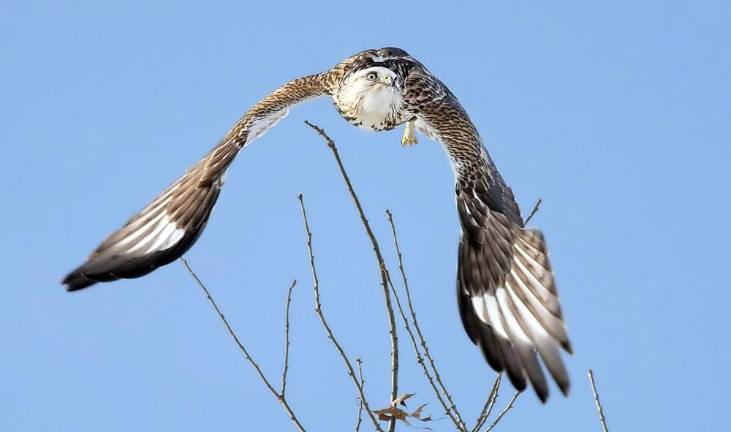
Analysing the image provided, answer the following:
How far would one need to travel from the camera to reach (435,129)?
9578 mm

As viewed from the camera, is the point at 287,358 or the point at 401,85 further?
the point at 401,85

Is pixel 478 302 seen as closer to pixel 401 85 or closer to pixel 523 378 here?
pixel 523 378

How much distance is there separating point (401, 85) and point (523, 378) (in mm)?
3583

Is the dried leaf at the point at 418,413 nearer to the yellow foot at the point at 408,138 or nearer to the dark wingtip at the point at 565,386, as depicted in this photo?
the dark wingtip at the point at 565,386

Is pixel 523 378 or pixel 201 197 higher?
pixel 201 197

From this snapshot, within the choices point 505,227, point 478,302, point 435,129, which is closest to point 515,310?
point 478,302

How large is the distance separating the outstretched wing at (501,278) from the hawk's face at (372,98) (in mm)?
477

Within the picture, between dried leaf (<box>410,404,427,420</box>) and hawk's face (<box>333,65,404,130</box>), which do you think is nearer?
dried leaf (<box>410,404,427,420</box>)

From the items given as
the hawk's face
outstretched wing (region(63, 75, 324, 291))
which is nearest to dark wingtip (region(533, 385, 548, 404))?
outstretched wing (region(63, 75, 324, 291))

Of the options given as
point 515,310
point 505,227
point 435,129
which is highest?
point 435,129

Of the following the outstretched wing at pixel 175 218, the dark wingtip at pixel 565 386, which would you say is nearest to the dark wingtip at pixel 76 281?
the outstretched wing at pixel 175 218

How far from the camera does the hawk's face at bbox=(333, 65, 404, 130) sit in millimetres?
9477

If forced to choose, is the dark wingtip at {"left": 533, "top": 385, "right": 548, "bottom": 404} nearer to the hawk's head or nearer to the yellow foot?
the hawk's head

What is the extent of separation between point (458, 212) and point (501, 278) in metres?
0.74
